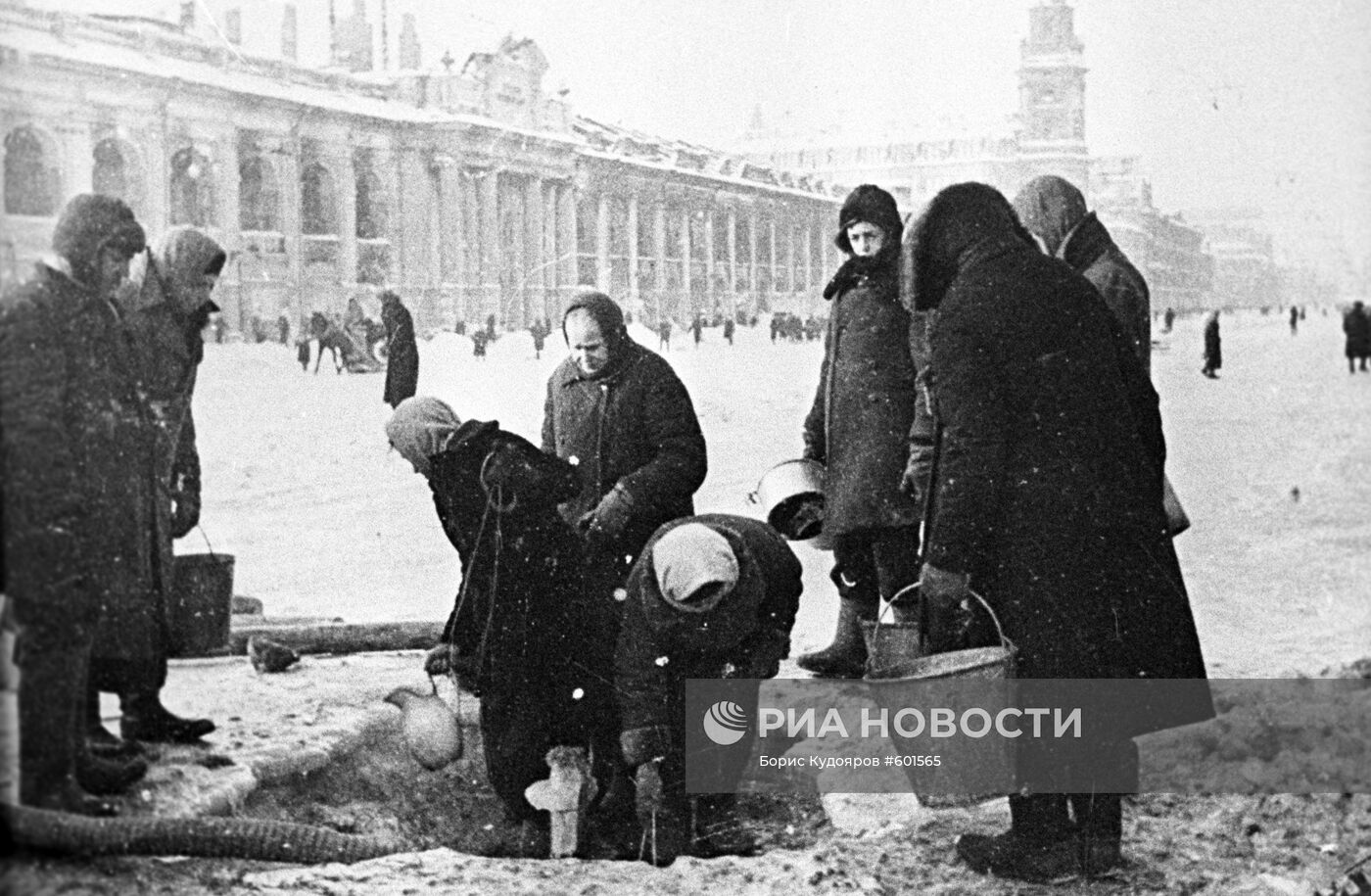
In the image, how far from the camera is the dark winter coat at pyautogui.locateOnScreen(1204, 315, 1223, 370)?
14.5 feet

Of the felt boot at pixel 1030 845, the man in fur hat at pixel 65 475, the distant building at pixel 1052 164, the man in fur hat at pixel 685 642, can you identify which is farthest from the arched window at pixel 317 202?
the felt boot at pixel 1030 845

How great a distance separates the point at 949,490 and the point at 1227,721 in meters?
1.43

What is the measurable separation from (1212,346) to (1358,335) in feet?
1.46

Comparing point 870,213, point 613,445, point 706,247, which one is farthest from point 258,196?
point 870,213

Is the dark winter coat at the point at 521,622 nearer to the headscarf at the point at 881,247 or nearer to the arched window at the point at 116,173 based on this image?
the headscarf at the point at 881,247

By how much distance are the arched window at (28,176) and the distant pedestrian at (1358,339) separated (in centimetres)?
399

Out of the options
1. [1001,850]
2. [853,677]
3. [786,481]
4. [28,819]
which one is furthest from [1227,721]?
[28,819]

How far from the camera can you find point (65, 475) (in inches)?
157

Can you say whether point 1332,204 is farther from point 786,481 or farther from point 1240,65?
point 786,481

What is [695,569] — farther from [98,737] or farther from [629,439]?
[98,737]

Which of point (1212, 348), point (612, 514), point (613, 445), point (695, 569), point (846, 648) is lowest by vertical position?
point (846, 648)

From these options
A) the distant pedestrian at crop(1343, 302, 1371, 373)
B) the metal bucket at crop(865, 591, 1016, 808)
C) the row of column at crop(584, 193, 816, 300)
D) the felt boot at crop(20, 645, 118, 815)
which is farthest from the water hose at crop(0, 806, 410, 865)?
the distant pedestrian at crop(1343, 302, 1371, 373)

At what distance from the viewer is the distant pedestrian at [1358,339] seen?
4359 mm

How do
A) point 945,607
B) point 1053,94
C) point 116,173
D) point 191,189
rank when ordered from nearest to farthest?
point 945,607 → point 116,173 → point 191,189 → point 1053,94
